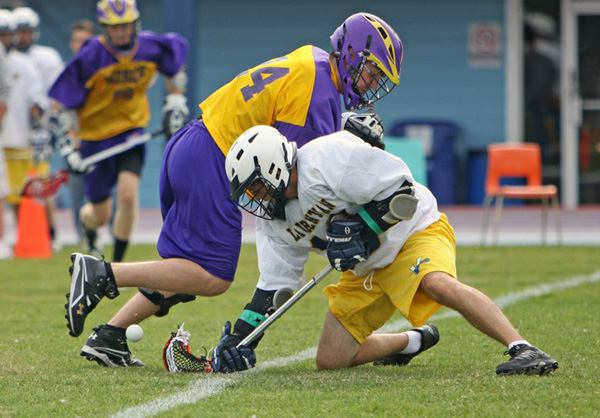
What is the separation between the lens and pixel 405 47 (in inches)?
640

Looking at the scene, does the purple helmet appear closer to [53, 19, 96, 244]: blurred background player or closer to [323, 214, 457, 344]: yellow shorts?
[323, 214, 457, 344]: yellow shorts

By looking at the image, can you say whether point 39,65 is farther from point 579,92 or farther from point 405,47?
point 579,92

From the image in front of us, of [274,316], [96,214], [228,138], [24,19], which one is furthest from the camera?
[24,19]

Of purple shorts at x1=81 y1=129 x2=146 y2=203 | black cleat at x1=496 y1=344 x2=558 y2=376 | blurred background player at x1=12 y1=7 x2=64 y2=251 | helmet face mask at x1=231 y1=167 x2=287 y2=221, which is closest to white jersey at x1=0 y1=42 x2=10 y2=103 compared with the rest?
blurred background player at x1=12 y1=7 x2=64 y2=251

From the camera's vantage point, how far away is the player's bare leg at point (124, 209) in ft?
28.1

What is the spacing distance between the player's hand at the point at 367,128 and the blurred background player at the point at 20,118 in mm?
6599

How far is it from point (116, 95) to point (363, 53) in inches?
160

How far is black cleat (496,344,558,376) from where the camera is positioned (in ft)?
15.0

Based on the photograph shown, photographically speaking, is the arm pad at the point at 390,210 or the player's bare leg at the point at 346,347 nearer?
the arm pad at the point at 390,210

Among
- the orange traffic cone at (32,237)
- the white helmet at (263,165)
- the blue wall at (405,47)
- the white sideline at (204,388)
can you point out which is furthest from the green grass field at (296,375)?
the blue wall at (405,47)

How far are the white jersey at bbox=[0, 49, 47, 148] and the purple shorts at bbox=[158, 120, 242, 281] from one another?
6.43 meters

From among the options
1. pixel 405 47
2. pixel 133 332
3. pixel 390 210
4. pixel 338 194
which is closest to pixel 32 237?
pixel 133 332

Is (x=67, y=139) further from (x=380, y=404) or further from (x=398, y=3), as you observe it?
(x=398, y=3)

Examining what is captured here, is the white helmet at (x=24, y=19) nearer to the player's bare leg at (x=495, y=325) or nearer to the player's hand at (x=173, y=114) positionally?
the player's hand at (x=173, y=114)
